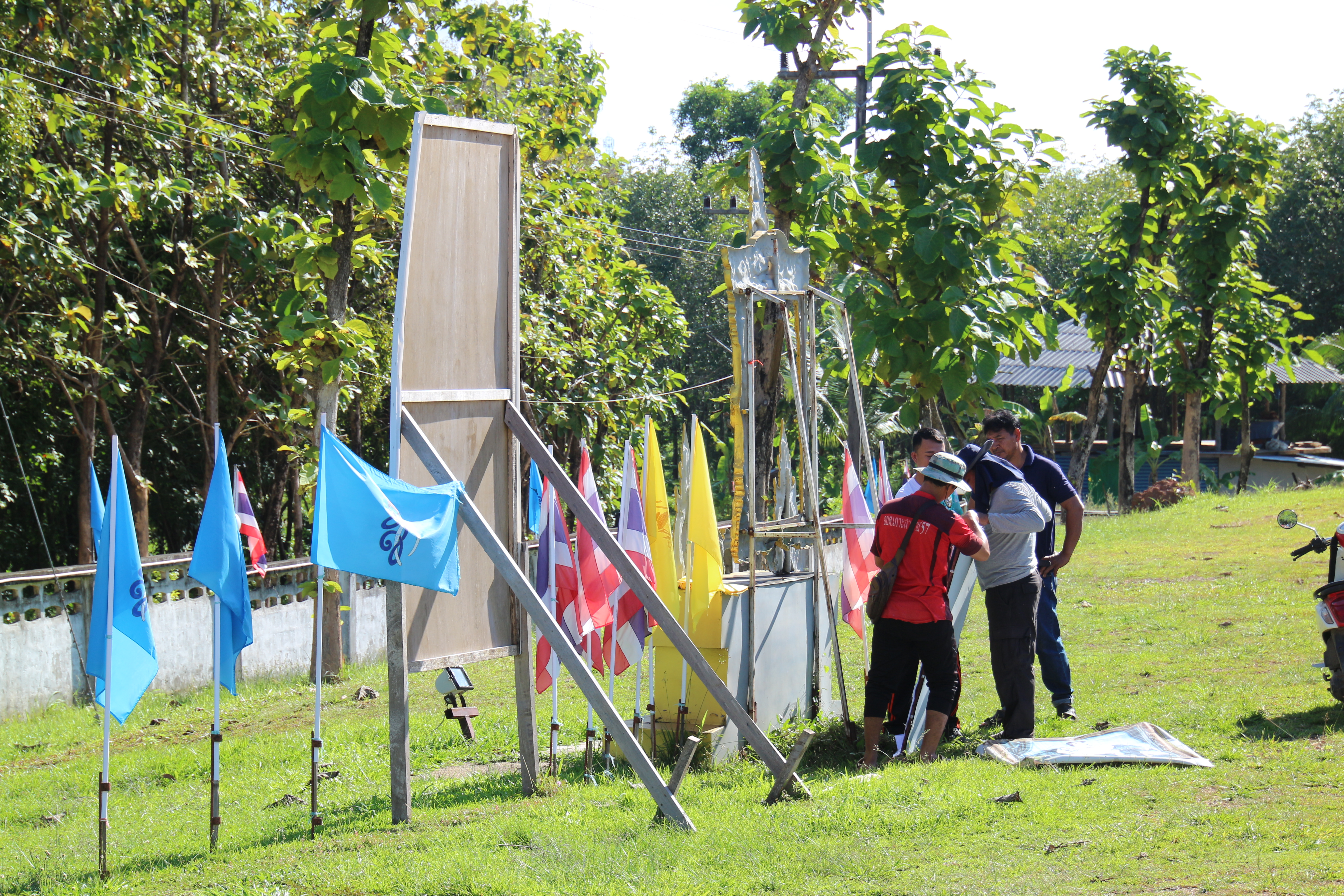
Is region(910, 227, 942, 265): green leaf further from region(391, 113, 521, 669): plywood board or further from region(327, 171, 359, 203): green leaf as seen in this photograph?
region(327, 171, 359, 203): green leaf

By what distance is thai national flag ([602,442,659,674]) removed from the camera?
730cm

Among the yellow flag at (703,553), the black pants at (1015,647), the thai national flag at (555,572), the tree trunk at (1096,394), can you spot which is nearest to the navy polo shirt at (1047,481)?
the black pants at (1015,647)

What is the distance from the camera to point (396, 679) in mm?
6219

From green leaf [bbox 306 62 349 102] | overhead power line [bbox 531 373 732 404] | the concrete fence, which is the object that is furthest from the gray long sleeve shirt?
overhead power line [bbox 531 373 732 404]

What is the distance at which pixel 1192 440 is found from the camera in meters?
23.4

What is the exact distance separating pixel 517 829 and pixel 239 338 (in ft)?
33.5

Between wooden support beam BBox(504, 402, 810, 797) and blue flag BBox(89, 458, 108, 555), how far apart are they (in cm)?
225

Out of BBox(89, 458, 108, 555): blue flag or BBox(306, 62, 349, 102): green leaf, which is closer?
BBox(89, 458, 108, 555): blue flag

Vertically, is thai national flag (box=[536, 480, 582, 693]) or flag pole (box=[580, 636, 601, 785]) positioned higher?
thai national flag (box=[536, 480, 582, 693])

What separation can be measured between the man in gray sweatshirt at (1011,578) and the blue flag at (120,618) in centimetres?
469

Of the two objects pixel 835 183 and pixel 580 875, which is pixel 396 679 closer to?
pixel 580 875

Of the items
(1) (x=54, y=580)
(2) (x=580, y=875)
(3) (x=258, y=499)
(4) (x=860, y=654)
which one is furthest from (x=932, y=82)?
(3) (x=258, y=499)

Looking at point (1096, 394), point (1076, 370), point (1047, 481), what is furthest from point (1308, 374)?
point (1047, 481)

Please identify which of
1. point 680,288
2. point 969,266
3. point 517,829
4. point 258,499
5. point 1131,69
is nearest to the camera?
point 517,829
